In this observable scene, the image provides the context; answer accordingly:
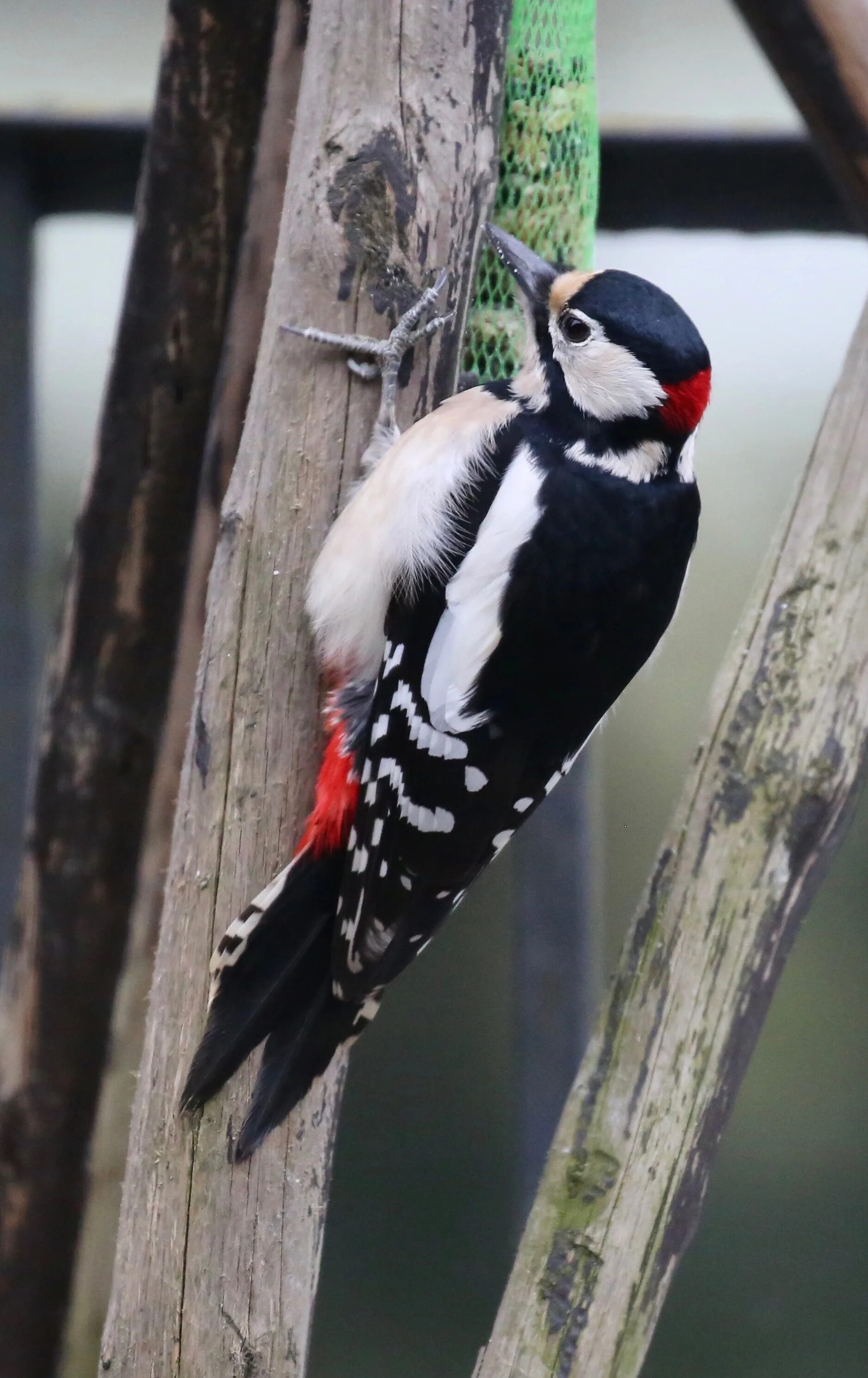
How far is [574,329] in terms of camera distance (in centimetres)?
134

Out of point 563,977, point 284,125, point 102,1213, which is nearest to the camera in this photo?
point 284,125

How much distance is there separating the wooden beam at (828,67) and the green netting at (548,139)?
22 centimetres

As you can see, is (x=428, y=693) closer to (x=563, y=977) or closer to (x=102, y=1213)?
(x=563, y=977)

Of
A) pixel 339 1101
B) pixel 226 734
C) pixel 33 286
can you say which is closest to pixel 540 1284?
pixel 339 1101

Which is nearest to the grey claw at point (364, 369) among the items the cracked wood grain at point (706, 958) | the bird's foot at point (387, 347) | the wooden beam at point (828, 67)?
the bird's foot at point (387, 347)

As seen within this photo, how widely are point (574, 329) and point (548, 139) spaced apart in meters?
0.29

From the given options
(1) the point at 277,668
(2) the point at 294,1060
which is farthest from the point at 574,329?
(2) the point at 294,1060

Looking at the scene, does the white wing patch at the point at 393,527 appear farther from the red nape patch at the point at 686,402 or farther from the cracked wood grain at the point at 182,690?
the cracked wood grain at the point at 182,690

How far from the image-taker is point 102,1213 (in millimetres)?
1888

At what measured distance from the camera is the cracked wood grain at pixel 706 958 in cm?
120

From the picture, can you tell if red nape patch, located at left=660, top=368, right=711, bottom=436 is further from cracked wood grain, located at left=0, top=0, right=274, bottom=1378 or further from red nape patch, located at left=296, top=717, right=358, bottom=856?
cracked wood grain, located at left=0, top=0, right=274, bottom=1378

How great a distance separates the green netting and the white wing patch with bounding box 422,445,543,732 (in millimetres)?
385

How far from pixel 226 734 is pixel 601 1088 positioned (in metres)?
0.49

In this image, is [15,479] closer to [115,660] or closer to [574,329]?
[115,660]
